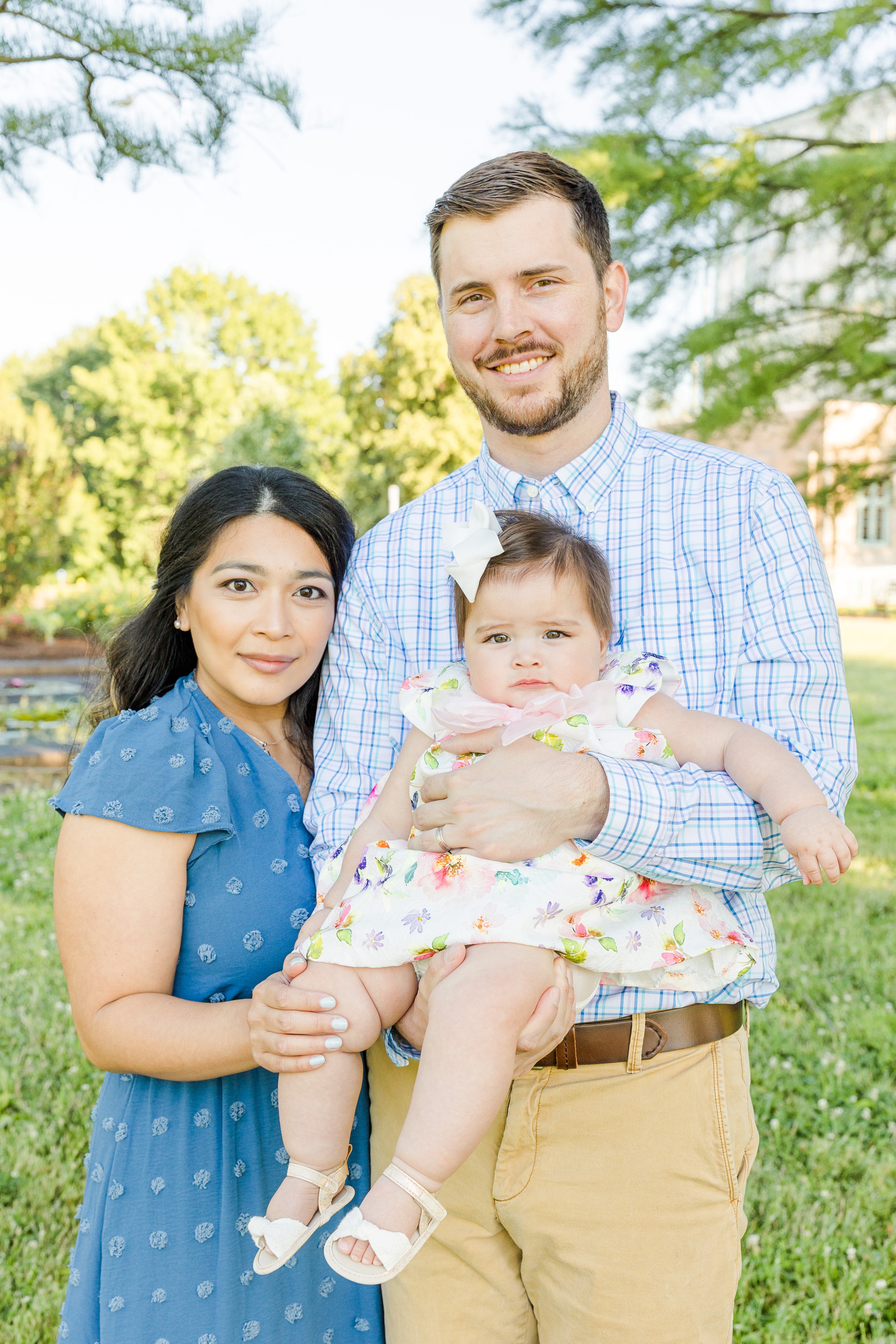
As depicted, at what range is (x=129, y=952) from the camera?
1.86 metres

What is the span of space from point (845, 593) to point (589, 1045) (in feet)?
81.7

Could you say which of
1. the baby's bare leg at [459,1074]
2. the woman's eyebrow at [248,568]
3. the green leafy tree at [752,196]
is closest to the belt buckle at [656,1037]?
the baby's bare leg at [459,1074]

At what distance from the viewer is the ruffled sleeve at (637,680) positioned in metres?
1.87

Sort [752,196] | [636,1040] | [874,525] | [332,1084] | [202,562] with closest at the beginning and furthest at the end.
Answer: [332,1084], [636,1040], [202,562], [752,196], [874,525]

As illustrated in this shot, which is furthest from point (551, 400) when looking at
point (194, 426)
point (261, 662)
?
point (194, 426)

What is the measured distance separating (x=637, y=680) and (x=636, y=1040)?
646 millimetres

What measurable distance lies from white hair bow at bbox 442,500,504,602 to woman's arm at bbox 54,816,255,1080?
0.72 m

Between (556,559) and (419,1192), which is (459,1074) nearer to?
(419,1192)

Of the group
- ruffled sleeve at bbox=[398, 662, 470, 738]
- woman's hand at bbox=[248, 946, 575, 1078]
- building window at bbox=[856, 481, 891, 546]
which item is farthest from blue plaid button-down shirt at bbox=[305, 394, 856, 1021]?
building window at bbox=[856, 481, 891, 546]

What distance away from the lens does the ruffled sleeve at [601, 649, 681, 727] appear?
187 cm

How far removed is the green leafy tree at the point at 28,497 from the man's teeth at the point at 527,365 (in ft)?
60.2

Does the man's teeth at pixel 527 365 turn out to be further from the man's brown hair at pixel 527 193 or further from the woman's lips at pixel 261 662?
the woman's lips at pixel 261 662

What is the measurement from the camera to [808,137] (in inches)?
239

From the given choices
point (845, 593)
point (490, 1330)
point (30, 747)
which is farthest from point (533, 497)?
point (845, 593)
